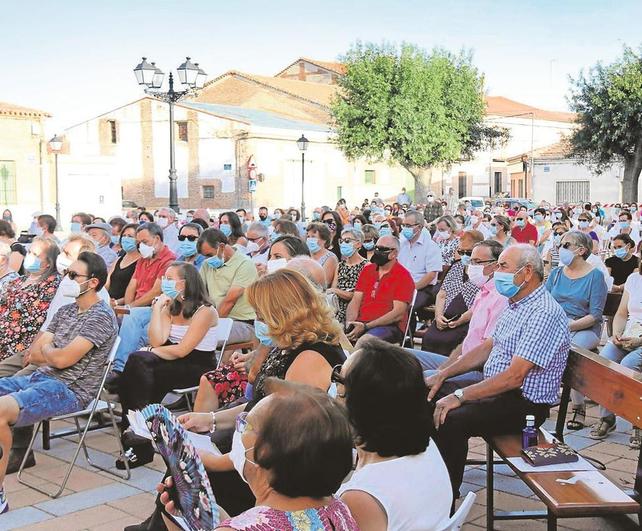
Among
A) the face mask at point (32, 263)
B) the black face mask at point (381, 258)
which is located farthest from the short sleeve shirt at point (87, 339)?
the black face mask at point (381, 258)

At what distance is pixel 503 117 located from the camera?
2655 inches

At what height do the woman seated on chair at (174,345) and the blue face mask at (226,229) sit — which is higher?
the blue face mask at (226,229)

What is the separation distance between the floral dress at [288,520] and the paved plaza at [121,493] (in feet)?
7.98

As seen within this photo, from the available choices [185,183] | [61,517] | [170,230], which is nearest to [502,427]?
[61,517]

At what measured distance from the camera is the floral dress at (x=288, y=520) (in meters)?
2.17

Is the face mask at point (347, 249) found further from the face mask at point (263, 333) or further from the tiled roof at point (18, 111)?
the tiled roof at point (18, 111)

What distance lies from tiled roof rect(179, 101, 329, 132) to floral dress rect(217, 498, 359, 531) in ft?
143

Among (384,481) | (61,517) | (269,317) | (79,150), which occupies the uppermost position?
(79,150)

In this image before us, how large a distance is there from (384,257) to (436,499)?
189 inches

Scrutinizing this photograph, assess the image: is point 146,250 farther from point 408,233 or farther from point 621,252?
point 621,252

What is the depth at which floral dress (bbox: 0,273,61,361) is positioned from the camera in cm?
642

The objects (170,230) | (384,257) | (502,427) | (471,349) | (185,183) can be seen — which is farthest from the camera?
(185,183)

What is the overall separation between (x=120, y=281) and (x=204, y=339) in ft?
10.3

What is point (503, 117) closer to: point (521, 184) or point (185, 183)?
point (521, 184)
